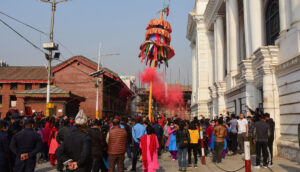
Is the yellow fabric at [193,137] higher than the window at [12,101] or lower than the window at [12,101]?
lower

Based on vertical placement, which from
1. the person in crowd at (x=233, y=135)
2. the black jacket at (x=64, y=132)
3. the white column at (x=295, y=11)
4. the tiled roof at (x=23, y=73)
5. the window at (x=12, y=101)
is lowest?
the person in crowd at (x=233, y=135)

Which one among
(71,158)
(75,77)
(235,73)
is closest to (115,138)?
(71,158)

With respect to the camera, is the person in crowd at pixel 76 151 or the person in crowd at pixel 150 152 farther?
the person in crowd at pixel 150 152

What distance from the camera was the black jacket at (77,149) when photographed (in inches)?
173

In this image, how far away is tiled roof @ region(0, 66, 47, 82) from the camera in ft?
134

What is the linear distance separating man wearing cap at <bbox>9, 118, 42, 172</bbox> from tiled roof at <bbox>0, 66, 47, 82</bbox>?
1448 inches

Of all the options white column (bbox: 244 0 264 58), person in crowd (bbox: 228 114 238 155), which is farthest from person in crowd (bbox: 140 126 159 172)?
white column (bbox: 244 0 264 58)

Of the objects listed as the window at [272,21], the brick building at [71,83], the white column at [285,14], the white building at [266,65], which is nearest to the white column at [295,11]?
the white building at [266,65]

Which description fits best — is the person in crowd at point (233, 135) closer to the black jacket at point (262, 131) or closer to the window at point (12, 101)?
the black jacket at point (262, 131)

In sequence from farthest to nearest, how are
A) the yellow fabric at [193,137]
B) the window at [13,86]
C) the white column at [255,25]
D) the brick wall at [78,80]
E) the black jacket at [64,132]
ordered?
the window at [13,86] < the brick wall at [78,80] < the white column at [255,25] < the yellow fabric at [193,137] < the black jacket at [64,132]

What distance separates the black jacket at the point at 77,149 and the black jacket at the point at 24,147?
2.15 metres

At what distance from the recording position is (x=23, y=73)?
42781 mm

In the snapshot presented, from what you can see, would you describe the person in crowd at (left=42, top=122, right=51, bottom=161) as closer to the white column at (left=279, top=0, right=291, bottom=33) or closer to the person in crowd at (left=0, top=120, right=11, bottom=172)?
the person in crowd at (left=0, top=120, right=11, bottom=172)

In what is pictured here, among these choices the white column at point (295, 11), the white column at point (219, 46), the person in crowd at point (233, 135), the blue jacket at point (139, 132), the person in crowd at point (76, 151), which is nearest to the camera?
the person in crowd at point (76, 151)
